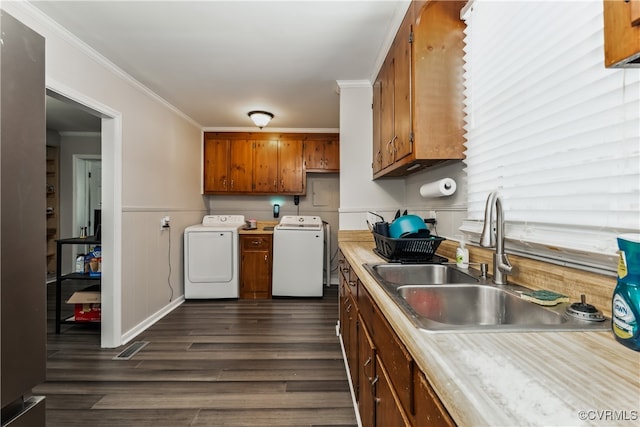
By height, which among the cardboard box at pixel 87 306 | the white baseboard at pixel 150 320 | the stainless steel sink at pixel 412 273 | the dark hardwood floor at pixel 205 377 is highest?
the stainless steel sink at pixel 412 273

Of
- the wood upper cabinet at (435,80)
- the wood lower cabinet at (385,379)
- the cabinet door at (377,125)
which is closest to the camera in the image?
the wood lower cabinet at (385,379)

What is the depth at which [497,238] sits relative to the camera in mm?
1219

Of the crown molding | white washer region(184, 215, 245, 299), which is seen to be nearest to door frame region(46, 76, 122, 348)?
the crown molding

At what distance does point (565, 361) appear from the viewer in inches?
24.0

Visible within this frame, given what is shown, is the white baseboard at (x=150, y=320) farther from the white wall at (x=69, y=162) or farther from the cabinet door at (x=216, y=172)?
the white wall at (x=69, y=162)

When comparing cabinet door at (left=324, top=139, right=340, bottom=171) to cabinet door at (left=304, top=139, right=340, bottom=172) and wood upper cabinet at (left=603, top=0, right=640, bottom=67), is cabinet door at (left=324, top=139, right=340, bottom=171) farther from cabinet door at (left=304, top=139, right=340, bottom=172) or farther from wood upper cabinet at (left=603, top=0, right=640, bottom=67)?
wood upper cabinet at (left=603, top=0, right=640, bottom=67)

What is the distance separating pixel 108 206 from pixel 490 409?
297 cm

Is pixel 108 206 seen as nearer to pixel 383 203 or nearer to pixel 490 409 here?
pixel 383 203

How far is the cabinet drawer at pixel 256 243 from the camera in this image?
410cm

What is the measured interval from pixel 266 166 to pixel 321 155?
841 mm

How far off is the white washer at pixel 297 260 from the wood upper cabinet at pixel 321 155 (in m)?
1.05

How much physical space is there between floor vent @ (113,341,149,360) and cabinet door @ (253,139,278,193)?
2461 mm

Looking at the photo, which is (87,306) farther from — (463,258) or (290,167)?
(463,258)

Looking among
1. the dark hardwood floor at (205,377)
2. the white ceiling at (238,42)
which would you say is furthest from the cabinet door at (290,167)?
the dark hardwood floor at (205,377)
